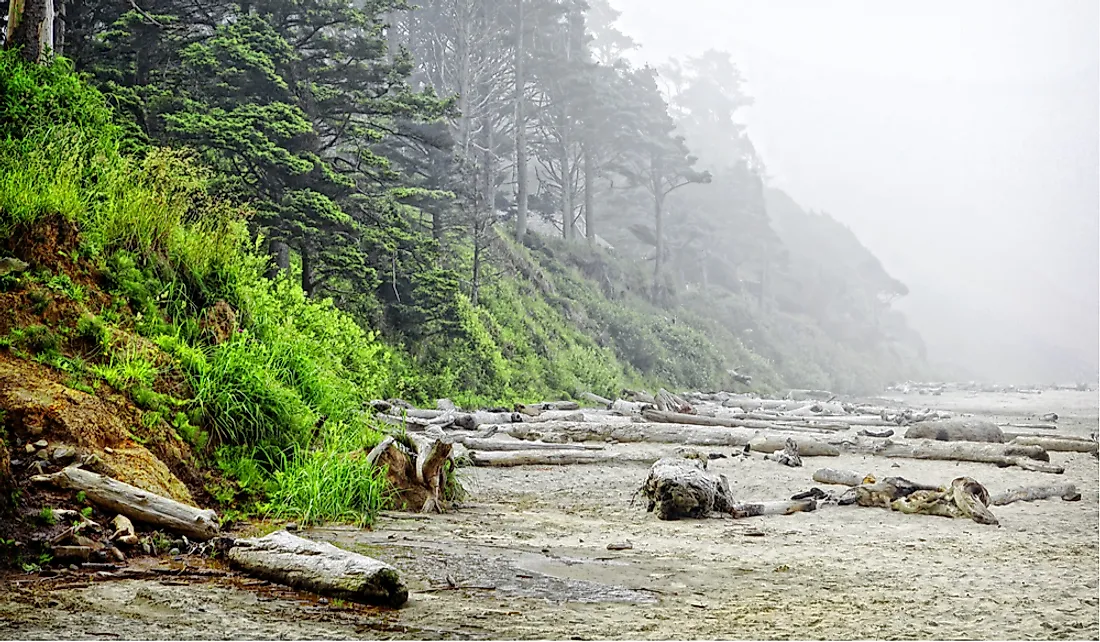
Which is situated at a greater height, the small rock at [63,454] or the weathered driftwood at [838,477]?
the small rock at [63,454]

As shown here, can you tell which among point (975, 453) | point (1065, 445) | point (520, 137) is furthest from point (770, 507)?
point (520, 137)

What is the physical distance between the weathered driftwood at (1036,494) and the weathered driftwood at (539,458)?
15.3 feet

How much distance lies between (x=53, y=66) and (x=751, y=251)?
175 ft

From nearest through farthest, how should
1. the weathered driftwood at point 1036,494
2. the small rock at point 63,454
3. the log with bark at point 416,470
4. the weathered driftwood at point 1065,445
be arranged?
the small rock at point 63,454 → the log with bark at point 416,470 → the weathered driftwood at point 1036,494 → the weathered driftwood at point 1065,445

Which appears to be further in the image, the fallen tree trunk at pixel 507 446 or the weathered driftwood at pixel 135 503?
the fallen tree trunk at pixel 507 446

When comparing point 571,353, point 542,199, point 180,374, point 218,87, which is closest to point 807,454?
point 180,374

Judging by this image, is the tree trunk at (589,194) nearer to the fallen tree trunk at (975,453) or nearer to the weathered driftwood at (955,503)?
the fallen tree trunk at (975,453)

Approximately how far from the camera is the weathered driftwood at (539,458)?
35.2 feet

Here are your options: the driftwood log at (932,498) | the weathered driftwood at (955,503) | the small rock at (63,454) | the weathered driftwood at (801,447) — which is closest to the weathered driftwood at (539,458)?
the weathered driftwood at (801,447)

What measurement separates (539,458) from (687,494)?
13.6 feet

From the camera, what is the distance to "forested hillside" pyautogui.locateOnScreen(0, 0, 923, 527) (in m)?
5.85

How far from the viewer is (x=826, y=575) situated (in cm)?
469

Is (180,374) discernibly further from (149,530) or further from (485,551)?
(485,551)

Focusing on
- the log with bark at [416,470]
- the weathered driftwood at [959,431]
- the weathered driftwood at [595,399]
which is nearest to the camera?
the log with bark at [416,470]
